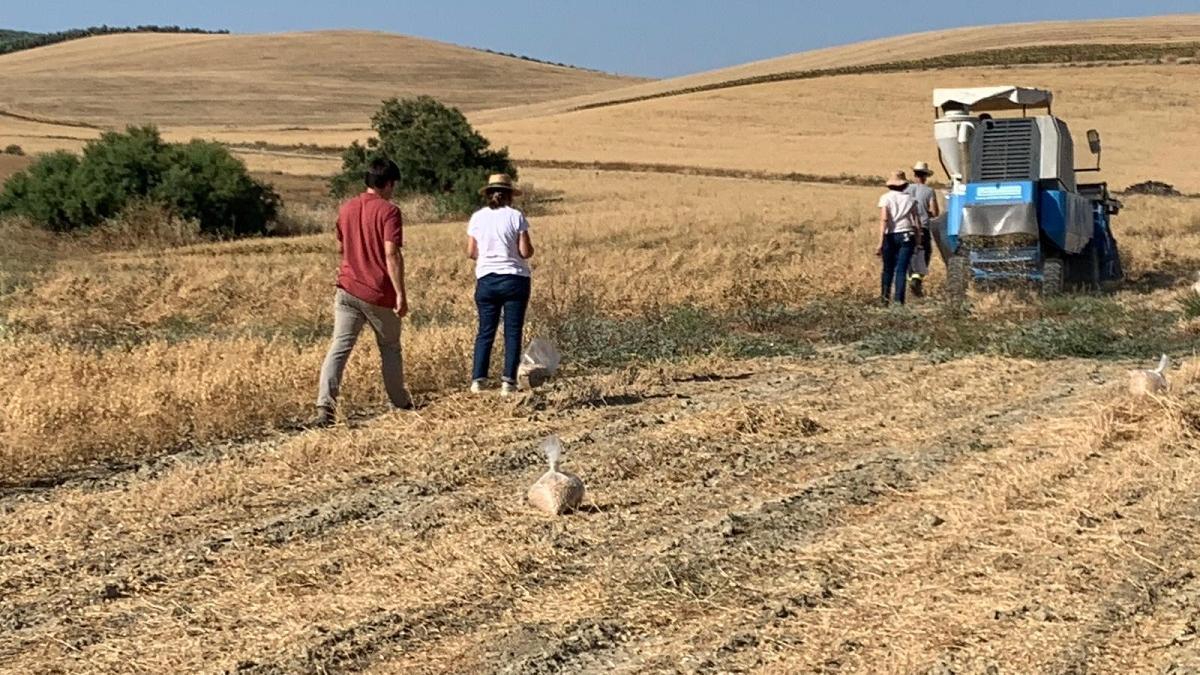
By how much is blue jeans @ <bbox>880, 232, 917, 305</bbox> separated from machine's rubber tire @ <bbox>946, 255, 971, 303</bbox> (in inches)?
19.2

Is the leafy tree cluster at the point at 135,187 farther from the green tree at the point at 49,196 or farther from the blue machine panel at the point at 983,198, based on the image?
the blue machine panel at the point at 983,198

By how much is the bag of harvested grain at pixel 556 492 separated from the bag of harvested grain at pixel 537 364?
8.82 feet

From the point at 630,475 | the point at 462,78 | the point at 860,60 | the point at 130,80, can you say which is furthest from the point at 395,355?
the point at 462,78

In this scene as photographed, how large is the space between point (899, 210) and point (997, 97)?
103 inches

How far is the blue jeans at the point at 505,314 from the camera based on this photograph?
28.3ft

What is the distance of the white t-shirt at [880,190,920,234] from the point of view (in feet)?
45.0

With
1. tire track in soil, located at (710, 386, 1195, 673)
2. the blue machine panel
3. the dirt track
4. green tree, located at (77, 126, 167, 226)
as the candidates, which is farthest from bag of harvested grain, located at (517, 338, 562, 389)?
green tree, located at (77, 126, 167, 226)

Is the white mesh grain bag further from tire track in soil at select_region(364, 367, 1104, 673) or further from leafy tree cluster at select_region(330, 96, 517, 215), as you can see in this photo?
leafy tree cluster at select_region(330, 96, 517, 215)

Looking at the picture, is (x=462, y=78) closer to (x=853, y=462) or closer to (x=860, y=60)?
(x=860, y=60)

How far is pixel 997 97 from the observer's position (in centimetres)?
1534

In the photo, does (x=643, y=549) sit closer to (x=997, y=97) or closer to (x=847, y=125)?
(x=997, y=97)

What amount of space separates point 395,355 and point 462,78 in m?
84.0

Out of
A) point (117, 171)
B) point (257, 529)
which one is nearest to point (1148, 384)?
point (257, 529)

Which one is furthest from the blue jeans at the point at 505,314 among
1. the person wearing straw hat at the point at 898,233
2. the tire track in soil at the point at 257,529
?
the person wearing straw hat at the point at 898,233
